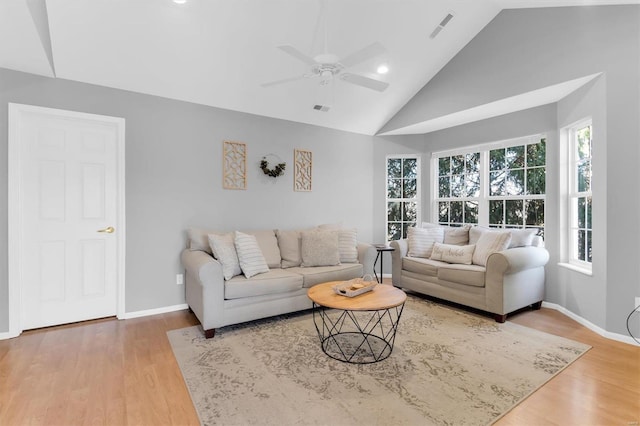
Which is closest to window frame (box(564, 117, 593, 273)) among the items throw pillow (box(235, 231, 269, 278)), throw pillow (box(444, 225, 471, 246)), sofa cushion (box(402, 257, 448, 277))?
throw pillow (box(444, 225, 471, 246))

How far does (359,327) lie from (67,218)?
312 centimetres

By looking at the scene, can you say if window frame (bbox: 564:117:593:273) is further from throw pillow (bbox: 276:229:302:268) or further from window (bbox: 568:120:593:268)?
throw pillow (bbox: 276:229:302:268)

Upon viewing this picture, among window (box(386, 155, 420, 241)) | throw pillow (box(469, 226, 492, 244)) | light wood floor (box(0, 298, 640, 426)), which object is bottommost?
light wood floor (box(0, 298, 640, 426))

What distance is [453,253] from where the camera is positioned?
13.1ft

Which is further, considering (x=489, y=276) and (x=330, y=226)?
(x=330, y=226)

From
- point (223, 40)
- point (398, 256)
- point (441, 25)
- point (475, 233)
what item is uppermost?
point (441, 25)

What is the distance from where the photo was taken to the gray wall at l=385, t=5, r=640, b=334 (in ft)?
9.25

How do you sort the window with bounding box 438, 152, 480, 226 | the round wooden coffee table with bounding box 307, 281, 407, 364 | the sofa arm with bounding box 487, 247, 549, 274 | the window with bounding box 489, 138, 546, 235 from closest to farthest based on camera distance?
the round wooden coffee table with bounding box 307, 281, 407, 364, the sofa arm with bounding box 487, 247, 549, 274, the window with bounding box 489, 138, 546, 235, the window with bounding box 438, 152, 480, 226

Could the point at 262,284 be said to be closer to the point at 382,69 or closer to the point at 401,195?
the point at 382,69

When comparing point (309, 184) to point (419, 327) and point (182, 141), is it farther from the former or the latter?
point (419, 327)

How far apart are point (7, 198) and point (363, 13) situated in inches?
148

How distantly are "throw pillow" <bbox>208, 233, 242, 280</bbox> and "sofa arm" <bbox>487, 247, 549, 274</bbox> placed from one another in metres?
2.65

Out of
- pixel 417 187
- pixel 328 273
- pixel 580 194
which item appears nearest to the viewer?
pixel 580 194

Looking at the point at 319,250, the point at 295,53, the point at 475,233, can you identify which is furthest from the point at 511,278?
the point at 295,53
